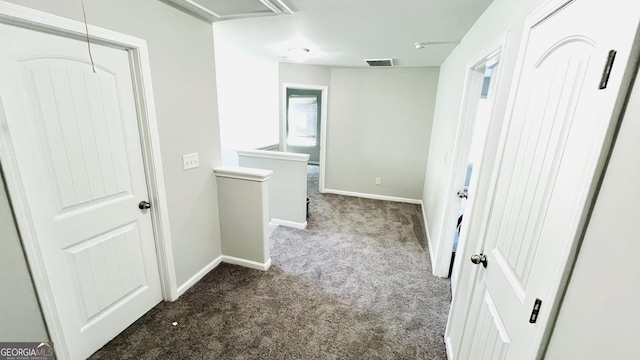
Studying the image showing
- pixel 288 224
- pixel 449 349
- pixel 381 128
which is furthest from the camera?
pixel 381 128

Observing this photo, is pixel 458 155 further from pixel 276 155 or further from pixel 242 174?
pixel 276 155

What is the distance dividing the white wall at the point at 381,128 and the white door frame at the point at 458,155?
2.10m

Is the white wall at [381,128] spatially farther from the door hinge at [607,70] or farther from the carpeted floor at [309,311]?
the door hinge at [607,70]

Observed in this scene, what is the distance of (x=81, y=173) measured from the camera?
1.45m

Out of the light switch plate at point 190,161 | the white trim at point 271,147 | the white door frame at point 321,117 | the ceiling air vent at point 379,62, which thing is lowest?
the white trim at point 271,147

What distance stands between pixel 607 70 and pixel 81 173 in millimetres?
2267

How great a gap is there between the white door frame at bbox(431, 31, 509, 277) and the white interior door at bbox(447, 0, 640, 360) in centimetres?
69

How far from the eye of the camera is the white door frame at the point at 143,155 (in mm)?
1134

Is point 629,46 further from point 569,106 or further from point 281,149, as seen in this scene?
point 281,149

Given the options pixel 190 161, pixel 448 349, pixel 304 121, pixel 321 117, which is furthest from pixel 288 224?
pixel 304 121

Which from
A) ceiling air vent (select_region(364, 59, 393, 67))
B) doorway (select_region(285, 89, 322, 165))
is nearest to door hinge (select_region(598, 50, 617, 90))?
ceiling air vent (select_region(364, 59, 393, 67))

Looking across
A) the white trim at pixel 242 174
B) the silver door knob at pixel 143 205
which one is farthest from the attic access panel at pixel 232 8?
the silver door knob at pixel 143 205

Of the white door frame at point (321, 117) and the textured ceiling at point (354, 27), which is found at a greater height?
the textured ceiling at point (354, 27)

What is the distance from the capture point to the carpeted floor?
1.69 metres
